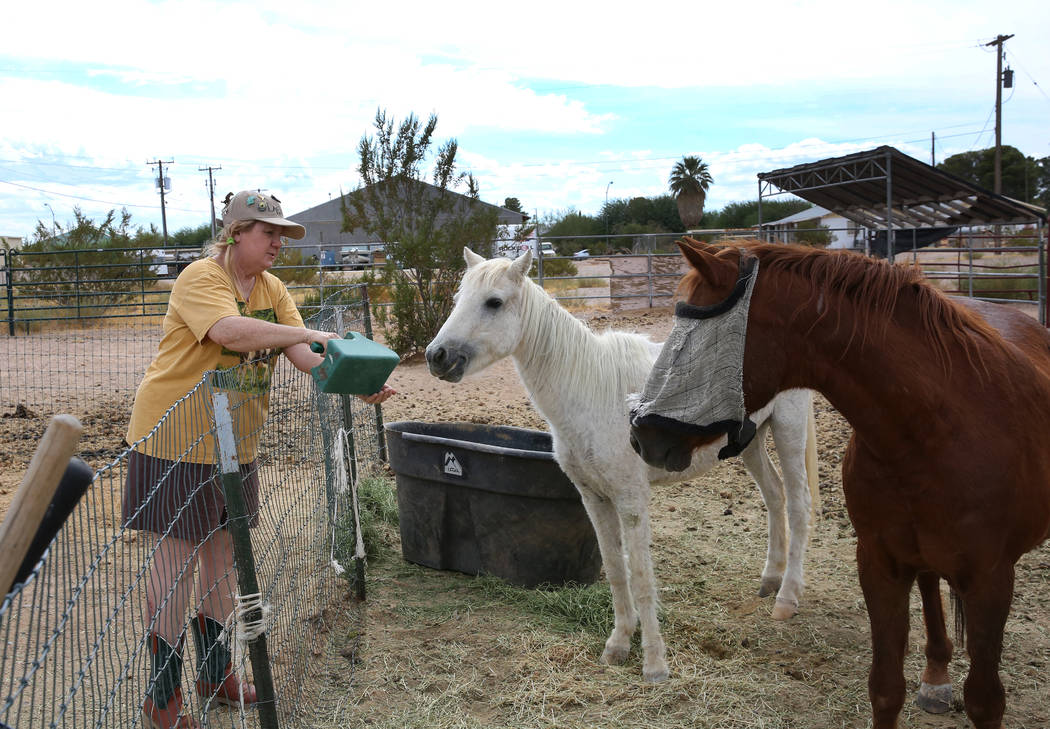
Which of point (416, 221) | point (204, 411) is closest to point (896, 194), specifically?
point (416, 221)

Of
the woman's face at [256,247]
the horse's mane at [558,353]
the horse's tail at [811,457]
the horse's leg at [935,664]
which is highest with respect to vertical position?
the woman's face at [256,247]

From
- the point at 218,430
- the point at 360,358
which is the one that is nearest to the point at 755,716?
the point at 360,358

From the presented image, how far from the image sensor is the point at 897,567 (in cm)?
242

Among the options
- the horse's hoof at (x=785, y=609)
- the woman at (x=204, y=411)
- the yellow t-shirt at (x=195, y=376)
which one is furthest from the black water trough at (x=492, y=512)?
the yellow t-shirt at (x=195, y=376)

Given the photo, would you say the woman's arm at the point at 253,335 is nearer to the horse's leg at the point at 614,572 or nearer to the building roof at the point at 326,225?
the horse's leg at the point at 614,572

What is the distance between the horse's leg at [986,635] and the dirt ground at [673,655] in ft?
2.38

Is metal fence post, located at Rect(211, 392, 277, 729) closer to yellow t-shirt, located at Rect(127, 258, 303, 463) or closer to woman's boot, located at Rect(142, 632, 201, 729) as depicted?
woman's boot, located at Rect(142, 632, 201, 729)

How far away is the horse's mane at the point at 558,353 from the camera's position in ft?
11.5

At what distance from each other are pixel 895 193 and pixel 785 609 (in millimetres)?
13611

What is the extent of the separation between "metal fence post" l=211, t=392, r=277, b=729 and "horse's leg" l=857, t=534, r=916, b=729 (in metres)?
1.89

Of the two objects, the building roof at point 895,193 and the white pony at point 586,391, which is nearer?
the white pony at point 586,391

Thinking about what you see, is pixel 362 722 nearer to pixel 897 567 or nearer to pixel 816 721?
pixel 816 721

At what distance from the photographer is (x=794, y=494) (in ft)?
13.9

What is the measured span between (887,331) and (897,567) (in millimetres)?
826
